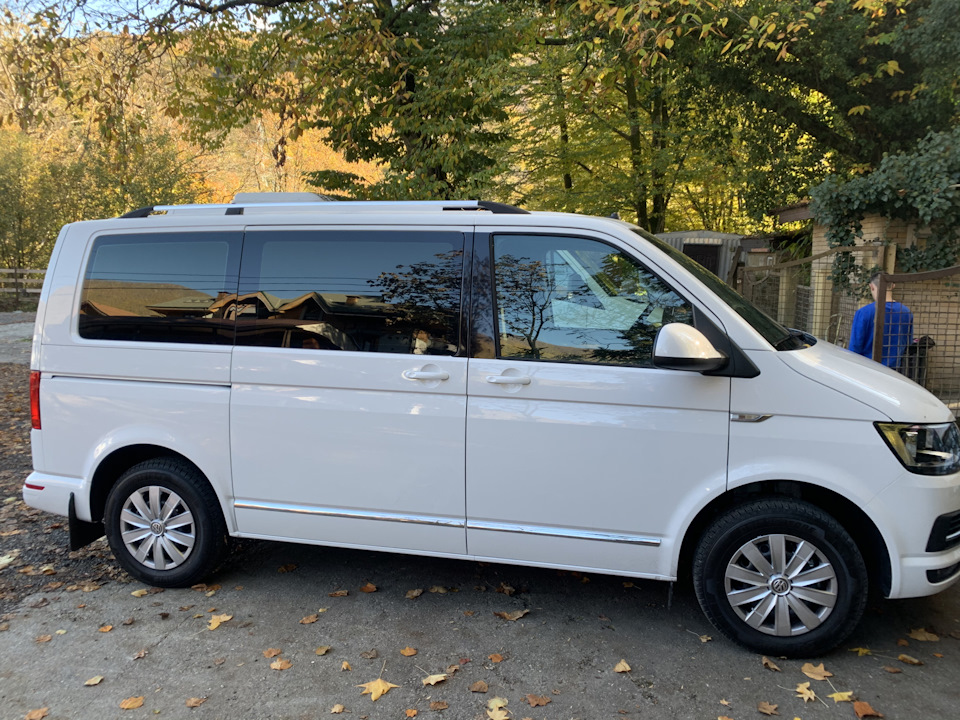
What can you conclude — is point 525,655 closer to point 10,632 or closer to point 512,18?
point 10,632

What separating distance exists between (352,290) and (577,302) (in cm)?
122

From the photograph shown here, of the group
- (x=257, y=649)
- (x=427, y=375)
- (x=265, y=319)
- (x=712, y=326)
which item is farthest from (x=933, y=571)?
→ (x=265, y=319)

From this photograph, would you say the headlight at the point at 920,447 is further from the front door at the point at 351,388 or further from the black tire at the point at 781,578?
the front door at the point at 351,388

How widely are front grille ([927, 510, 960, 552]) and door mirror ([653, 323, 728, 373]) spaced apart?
1.22m

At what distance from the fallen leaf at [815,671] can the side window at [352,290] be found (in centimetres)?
229

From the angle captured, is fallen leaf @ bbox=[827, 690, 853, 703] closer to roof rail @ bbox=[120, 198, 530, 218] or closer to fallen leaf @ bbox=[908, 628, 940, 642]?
fallen leaf @ bbox=[908, 628, 940, 642]

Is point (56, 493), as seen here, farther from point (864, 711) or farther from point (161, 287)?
point (864, 711)

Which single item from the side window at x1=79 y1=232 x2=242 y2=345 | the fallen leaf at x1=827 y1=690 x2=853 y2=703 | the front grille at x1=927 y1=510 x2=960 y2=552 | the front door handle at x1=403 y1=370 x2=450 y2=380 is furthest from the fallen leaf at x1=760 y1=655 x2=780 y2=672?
the side window at x1=79 y1=232 x2=242 y2=345

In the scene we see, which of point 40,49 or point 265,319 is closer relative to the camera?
point 265,319

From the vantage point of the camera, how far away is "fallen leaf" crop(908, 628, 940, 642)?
12.6 ft

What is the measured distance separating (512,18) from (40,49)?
25.0ft

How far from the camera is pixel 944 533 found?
11.3 ft

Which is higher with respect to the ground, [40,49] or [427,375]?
[40,49]

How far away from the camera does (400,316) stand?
3951mm
